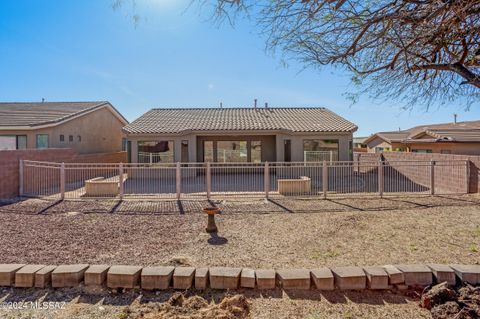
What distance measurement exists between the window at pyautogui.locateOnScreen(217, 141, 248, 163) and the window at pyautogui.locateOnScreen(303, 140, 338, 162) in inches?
161

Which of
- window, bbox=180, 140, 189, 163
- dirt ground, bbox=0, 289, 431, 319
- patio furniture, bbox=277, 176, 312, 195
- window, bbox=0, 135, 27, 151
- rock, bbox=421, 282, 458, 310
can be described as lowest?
dirt ground, bbox=0, 289, 431, 319

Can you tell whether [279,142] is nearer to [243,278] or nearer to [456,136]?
[456,136]

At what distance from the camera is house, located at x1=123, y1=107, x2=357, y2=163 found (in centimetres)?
1655

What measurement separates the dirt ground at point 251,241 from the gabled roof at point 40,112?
32.5 feet

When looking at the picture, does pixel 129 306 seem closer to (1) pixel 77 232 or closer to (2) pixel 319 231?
(1) pixel 77 232

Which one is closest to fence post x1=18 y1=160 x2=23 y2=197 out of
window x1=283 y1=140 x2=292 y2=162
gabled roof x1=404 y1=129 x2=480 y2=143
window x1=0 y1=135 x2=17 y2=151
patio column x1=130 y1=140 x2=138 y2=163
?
patio column x1=130 y1=140 x2=138 y2=163

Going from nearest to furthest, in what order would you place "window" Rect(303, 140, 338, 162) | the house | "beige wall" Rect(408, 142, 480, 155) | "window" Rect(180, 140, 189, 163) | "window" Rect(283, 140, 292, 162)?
"beige wall" Rect(408, 142, 480, 155)
the house
"window" Rect(180, 140, 189, 163)
"window" Rect(303, 140, 338, 162)
"window" Rect(283, 140, 292, 162)

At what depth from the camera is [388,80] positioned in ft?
19.2

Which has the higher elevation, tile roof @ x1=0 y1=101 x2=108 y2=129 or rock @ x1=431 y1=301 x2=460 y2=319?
tile roof @ x1=0 y1=101 x2=108 y2=129

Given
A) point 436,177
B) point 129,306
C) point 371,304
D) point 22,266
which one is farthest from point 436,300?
point 436,177

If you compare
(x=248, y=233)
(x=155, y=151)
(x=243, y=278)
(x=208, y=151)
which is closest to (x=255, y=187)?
(x=248, y=233)

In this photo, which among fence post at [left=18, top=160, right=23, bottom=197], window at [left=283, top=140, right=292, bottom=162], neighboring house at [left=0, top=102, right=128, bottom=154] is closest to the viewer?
fence post at [left=18, top=160, right=23, bottom=197]

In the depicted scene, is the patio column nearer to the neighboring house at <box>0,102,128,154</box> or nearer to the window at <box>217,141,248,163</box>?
the neighboring house at <box>0,102,128,154</box>

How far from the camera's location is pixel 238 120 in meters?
18.9
